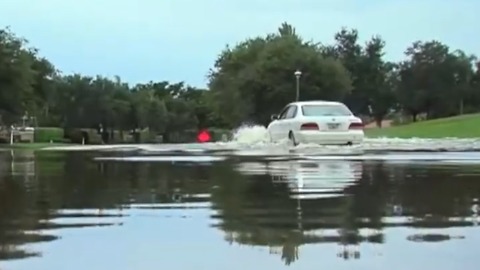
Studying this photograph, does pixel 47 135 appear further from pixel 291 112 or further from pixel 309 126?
pixel 309 126

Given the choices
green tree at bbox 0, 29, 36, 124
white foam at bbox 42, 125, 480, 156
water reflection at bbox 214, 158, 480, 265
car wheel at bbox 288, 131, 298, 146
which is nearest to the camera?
water reflection at bbox 214, 158, 480, 265

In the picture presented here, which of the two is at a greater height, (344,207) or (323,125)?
(323,125)

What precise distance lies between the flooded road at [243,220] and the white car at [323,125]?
9.79 meters

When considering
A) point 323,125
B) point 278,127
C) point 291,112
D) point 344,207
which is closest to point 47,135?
point 278,127

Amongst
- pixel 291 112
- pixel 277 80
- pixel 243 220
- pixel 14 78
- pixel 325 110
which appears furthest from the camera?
pixel 277 80

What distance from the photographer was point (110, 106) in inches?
4437

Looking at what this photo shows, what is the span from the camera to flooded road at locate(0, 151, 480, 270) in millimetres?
5758

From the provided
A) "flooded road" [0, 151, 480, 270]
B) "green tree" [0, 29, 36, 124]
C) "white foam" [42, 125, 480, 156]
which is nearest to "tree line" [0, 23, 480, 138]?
"green tree" [0, 29, 36, 124]

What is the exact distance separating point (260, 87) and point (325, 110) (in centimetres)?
5101

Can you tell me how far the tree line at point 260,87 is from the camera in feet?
206

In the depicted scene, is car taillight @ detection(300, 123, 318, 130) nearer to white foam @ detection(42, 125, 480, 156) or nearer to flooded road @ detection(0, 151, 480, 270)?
white foam @ detection(42, 125, 480, 156)

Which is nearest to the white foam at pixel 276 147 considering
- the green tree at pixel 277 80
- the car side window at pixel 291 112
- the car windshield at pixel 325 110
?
the car side window at pixel 291 112

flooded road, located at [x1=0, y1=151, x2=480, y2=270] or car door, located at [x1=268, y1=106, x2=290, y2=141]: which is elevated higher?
car door, located at [x1=268, y1=106, x2=290, y2=141]

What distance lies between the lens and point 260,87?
74875mm
